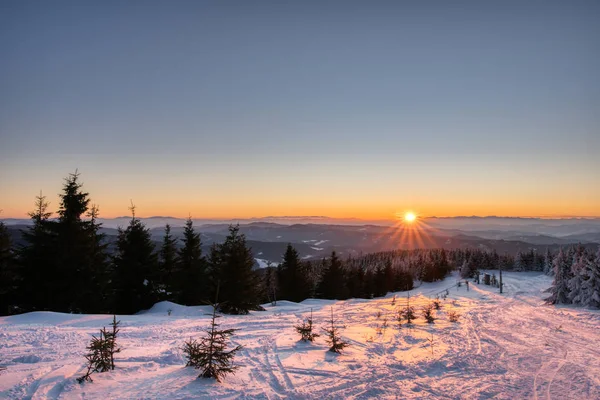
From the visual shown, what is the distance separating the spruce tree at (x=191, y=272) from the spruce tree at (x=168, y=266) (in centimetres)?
51

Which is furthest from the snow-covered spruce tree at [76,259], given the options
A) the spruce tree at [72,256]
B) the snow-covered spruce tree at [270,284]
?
the snow-covered spruce tree at [270,284]

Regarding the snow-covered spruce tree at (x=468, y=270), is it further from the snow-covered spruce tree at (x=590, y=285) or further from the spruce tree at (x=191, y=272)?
the spruce tree at (x=191, y=272)

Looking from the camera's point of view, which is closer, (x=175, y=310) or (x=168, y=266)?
(x=175, y=310)

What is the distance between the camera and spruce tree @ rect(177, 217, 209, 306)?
93.5 feet

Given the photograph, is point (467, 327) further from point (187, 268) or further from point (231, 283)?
point (187, 268)

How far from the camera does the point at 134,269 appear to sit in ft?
81.7

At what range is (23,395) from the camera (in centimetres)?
568

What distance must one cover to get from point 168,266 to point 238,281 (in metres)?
9.86

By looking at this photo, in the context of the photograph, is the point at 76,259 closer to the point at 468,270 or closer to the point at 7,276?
the point at 7,276

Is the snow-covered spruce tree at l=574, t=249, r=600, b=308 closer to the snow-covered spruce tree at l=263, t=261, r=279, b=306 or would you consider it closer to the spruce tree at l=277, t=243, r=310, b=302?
the spruce tree at l=277, t=243, r=310, b=302

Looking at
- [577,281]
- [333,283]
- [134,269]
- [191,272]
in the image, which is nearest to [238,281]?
[191,272]

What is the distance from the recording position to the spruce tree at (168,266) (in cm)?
2742

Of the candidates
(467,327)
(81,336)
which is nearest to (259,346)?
(81,336)

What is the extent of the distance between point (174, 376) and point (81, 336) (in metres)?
5.92
